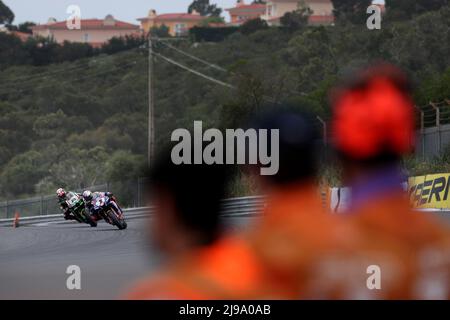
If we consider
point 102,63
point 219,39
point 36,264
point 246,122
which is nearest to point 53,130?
point 102,63

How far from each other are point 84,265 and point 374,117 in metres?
9.65

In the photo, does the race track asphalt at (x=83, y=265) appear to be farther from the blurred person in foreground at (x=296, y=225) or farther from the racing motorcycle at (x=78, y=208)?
the racing motorcycle at (x=78, y=208)

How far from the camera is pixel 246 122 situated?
6254 millimetres

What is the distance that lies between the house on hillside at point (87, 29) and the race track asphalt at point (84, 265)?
8.46 feet

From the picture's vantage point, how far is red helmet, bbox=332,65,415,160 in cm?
568

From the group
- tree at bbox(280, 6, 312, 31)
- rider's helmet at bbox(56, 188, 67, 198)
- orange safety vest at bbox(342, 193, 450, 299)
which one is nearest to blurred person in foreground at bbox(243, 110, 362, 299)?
orange safety vest at bbox(342, 193, 450, 299)

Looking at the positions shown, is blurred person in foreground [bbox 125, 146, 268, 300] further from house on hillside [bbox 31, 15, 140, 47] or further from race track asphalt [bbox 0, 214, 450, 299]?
house on hillside [bbox 31, 15, 140, 47]

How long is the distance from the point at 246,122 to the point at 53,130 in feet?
95.5

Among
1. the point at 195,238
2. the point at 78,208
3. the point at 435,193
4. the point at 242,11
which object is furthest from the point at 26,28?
the point at 78,208

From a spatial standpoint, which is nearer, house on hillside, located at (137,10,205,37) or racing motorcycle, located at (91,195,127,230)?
house on hillside, located at (137,10,205,37)

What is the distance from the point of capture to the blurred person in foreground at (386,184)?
550 cm

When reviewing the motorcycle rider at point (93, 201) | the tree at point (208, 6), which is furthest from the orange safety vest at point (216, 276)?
the motorcycle rider at point (93, 201)

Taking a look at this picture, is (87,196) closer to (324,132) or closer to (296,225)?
(324,132)

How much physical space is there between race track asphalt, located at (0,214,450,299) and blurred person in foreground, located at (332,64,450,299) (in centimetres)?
83
